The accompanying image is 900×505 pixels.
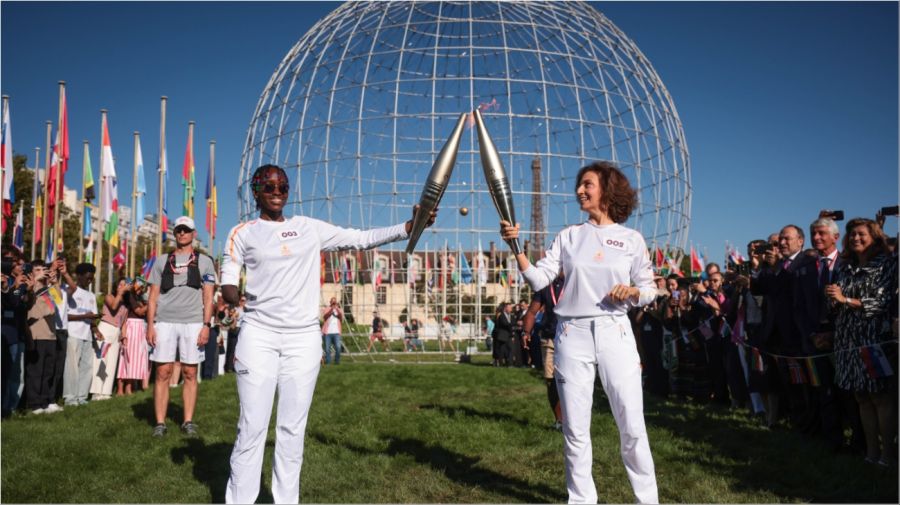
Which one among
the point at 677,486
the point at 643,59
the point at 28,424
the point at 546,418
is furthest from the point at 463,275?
the point at 677,486

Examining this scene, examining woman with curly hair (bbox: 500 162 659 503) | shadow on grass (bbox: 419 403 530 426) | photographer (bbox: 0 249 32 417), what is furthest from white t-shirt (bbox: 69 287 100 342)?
woman with curly hair (bbox: 500 162 659 503)

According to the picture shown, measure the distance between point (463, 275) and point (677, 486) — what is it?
15.8m

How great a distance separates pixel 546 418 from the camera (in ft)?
28.8

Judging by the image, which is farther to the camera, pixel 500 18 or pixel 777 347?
pixel 500 18

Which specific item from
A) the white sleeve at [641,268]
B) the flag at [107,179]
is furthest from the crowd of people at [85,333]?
the flag at [107,179]

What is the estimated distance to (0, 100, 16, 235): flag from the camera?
17247mm

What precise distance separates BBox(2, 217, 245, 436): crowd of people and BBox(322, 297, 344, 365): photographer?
5.41m

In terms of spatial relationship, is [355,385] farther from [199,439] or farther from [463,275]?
[463,275]

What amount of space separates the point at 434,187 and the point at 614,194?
1294mm

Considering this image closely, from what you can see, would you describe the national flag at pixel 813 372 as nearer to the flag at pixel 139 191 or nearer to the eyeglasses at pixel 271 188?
the eyeglasses at pixel 271 188

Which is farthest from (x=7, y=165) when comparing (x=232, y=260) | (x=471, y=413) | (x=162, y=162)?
(x=232, y=260)

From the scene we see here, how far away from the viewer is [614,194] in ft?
15.4

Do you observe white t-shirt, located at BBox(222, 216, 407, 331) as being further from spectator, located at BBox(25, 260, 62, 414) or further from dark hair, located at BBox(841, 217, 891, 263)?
spectator, located at BBox(25, 260, 62, 414)

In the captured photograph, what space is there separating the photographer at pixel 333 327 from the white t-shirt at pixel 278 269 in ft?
44.7
